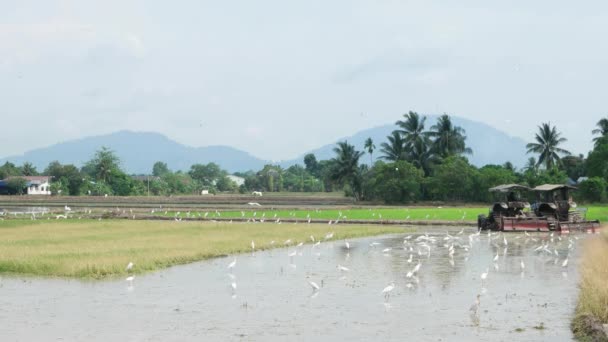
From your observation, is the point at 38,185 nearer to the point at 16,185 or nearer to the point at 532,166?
the point at 16,185

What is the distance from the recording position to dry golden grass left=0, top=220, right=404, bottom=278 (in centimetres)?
2480

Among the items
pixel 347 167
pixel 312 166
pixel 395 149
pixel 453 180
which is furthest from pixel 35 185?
pixel 453 180

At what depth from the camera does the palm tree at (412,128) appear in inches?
3583

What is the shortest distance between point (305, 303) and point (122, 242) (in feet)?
57.6

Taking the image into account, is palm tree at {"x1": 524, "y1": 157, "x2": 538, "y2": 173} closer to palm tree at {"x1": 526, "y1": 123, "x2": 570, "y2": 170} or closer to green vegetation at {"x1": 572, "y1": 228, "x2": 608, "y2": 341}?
palm tree at {"x1": 526, "y1": 123, "x2": 570, "y2": 170}

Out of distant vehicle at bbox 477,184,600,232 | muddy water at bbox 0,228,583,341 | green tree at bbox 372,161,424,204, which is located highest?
green tree at bbox 372,161,424,204

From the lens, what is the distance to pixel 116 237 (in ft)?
123

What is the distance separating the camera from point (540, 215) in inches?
1674

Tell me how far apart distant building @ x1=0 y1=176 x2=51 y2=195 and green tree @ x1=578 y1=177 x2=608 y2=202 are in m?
86.0

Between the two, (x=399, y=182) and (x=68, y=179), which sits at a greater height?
(x=68, y=179)

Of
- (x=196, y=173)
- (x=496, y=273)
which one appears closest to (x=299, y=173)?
(x=196, y=173)

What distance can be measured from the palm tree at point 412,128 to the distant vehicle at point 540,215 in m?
47.9

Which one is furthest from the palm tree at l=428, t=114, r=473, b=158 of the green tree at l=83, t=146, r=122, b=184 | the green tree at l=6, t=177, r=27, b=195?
the green tree at l=6, t=177, r=27, b=195

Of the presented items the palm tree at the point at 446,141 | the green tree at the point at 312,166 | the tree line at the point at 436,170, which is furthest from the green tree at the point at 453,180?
the green tree at the point at 312,166
